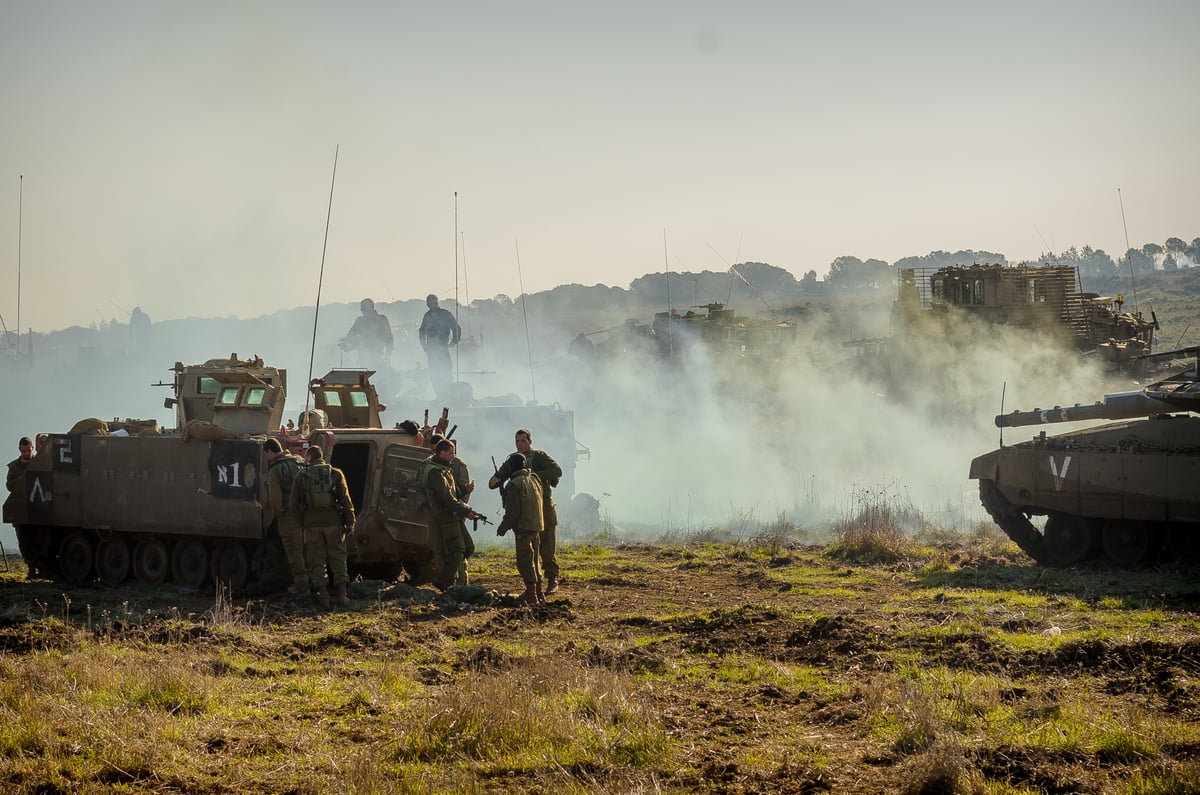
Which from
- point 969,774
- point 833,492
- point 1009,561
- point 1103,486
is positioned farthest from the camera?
point 833,492

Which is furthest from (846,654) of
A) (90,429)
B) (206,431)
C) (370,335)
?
(370,335)

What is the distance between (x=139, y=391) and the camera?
6359 centimetres

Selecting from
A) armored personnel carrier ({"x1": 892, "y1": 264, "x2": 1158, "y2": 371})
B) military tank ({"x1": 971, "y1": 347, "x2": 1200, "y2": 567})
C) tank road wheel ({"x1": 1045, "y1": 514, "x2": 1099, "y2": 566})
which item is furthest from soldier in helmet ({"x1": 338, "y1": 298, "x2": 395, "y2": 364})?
tank road wheel ({"x1": 1045, "y1": 514, "x2": 1099, "y2": 566})

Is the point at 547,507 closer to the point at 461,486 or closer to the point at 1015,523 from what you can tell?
the point at 461,486

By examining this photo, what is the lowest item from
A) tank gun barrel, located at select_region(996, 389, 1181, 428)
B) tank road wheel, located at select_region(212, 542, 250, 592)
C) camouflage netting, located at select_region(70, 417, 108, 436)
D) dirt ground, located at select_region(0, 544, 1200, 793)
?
dirt ground, located at select_region(0, 544, 1200, 793)

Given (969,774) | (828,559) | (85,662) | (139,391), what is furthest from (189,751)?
(139,391)

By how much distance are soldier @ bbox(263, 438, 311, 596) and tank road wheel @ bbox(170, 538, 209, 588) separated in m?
2.09

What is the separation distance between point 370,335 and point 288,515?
2953 cm

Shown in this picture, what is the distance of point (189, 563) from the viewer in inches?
645

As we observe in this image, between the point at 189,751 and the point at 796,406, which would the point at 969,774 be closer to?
the point at 189,751

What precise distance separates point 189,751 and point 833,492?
29542 millimetres

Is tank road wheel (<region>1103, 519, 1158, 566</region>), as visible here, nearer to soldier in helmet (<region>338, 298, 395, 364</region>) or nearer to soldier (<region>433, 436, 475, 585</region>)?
soldier (<region>433, 436, 475, 585</region>)

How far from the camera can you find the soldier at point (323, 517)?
1420cm

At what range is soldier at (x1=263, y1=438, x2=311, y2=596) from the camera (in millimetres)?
14367
